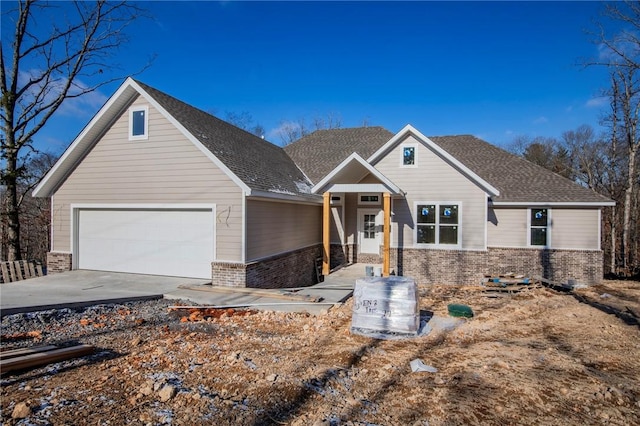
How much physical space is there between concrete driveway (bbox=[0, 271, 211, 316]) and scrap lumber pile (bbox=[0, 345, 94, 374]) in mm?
2921

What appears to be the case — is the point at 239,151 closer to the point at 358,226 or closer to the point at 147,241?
the point at 147,241

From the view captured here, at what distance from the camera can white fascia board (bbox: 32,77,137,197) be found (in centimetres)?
1103

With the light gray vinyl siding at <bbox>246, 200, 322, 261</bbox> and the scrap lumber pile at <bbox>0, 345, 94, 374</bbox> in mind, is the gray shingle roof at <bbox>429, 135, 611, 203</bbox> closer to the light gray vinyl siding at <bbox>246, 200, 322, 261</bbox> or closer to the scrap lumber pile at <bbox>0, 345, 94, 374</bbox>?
the light gray vinyl siding at <bbox>246, 200, 322, 261</bbox>

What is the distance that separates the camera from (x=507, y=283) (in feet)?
40.7

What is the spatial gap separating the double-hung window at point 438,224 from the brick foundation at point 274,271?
455 centimetres

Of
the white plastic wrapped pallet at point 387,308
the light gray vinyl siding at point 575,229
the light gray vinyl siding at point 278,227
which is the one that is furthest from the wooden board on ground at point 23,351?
the light gray vinyl siding at point 575,229

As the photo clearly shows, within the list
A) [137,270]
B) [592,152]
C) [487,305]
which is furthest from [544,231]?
[592,152]

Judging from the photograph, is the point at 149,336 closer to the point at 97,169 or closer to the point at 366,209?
the point at 97,169

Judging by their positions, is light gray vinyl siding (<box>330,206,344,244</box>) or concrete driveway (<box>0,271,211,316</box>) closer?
concrete driveway (<box>0,271,211,316</box>)

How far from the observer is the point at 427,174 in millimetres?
14125

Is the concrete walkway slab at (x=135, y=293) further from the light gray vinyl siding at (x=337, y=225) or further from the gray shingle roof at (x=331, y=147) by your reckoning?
the gray shingle roof at (x=331, y=147)

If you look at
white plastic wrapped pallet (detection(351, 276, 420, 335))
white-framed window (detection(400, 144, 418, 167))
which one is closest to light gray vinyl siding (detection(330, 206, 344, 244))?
white-framed window (detection(400, 144, 418, 167))

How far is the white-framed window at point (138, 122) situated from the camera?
11.3 m

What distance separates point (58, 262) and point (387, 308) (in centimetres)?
1160
